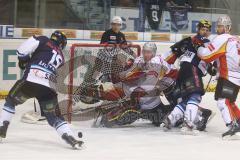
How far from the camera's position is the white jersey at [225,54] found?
6418 mm

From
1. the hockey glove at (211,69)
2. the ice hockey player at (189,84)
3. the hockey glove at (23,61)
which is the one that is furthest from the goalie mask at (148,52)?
the hockey glove at (23,61)

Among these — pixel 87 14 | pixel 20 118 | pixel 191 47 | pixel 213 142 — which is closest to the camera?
pixel 213 142

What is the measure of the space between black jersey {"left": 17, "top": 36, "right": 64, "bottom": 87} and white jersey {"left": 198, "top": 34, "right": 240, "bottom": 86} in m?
1.62

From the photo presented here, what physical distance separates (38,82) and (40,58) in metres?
0.23

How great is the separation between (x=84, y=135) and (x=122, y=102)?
31.7 inches

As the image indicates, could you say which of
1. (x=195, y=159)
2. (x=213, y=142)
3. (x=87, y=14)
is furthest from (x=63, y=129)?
(x=87, y=14)

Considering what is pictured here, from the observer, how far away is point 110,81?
709 centimetres

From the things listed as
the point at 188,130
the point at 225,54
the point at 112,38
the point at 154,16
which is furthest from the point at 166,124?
the point at 154,16

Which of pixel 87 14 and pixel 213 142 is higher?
pixel 87 14

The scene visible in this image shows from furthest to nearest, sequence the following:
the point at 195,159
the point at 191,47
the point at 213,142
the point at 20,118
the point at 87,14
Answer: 1. the point at 87,14
2. the point at 20,118
3. the point at 191,47
4. the point at 213,142
5. the point at 195,159

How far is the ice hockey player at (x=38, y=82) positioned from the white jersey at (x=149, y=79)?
1.38 meters

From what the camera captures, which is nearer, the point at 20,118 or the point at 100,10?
the point at 20,118

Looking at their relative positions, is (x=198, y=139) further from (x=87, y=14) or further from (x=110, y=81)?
(x=87, y=14)

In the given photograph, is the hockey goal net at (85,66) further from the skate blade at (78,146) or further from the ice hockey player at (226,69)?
the skate blade at (78,146)
